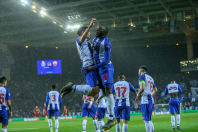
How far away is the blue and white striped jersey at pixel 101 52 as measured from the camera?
6656 mm

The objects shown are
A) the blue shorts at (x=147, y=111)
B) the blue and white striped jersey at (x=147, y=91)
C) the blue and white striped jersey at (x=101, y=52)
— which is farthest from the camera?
the blue and white striped jersey at (x=147, y=91)

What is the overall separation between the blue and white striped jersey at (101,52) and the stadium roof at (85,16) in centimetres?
2299

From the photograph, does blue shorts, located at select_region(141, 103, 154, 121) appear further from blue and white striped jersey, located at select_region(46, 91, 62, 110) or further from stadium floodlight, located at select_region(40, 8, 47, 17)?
stadium floodlight, located at select_region(40, 8, 47, 17)

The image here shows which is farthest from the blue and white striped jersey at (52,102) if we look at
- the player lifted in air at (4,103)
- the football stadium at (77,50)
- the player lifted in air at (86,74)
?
the player lifted in air at (86,74)

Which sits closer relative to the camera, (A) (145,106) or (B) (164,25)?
(A) (145,106)

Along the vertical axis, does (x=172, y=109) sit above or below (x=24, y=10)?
below

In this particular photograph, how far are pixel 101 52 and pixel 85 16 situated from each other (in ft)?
94.2

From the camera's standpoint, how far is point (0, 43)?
43.1 metres

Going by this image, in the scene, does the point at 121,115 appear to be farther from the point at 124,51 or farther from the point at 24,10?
the point at 124,51

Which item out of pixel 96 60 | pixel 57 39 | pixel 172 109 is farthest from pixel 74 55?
pixel 96 60

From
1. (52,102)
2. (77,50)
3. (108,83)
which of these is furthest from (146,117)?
(77,50)

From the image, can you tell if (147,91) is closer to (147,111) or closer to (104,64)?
(147,111)

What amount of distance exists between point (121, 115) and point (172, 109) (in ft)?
15.6

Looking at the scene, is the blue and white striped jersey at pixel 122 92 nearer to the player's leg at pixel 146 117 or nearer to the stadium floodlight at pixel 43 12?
the player's leg at pixel 146 117
